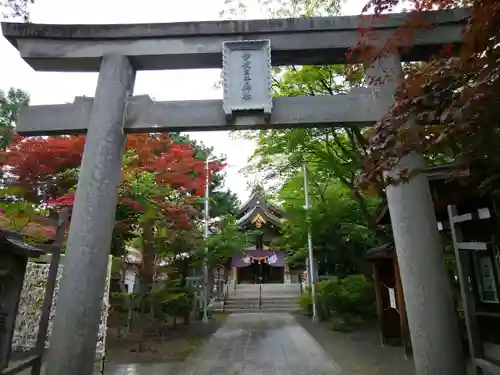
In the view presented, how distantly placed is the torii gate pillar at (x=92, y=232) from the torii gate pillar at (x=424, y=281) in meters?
3.73

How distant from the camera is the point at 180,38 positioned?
18.2 feet

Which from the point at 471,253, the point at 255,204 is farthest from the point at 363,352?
the point at 255,204

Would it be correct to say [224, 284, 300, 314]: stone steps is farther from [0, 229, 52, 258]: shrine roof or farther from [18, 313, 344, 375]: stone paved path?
[0, 229, 52, 258]: shrine roof

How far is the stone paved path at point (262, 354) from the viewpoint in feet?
23.3

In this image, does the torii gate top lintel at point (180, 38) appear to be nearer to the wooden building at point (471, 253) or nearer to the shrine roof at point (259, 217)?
the wooden building at point (471, 253)

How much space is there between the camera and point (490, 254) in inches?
203

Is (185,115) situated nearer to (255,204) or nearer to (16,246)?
(16,246)

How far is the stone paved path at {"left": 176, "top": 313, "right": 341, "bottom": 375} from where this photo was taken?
711 centimetres

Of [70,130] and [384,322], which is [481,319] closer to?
[384,322]

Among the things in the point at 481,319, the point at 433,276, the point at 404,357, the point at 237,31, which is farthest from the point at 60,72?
the point at 404,357

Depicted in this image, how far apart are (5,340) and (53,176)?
724 centimetres

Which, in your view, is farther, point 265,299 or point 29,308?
point 265,299

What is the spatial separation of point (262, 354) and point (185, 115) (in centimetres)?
623

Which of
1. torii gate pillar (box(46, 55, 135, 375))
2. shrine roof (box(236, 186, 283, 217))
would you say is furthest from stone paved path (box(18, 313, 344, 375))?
shrine roof (box(236, 186, 283, 217))
